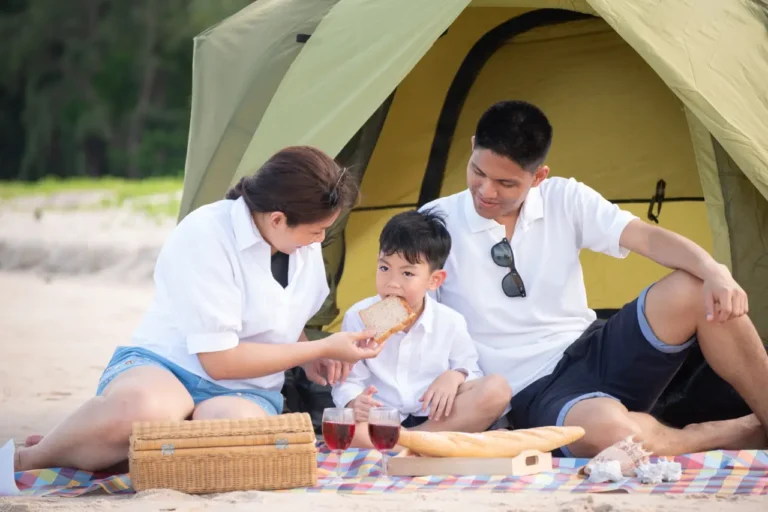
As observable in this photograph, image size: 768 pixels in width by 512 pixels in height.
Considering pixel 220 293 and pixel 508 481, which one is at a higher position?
pixel 220 293

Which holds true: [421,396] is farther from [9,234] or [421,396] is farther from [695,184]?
[9,234]

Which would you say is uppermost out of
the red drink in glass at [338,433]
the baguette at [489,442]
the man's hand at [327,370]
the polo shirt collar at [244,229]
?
the polo shirt collar at [244,229]

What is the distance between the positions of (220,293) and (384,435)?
56cm

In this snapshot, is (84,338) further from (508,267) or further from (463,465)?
(463,465)

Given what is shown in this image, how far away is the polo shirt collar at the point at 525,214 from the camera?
11.7ft

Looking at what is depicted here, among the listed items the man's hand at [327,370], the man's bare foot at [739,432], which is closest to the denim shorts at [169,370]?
the man's hand at [327,370]

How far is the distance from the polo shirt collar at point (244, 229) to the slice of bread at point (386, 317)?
38 centimetres

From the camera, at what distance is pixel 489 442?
3.03 meters

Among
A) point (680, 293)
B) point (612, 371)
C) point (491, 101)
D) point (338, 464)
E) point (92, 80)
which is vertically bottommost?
point (338, 464)

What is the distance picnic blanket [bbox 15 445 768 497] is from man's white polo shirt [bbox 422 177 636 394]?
46 cm

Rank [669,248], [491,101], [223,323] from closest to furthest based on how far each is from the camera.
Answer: [223,323] → [669,248] → [491,101]

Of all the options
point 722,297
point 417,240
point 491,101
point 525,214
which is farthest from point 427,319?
point 491,101

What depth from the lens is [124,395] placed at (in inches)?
116

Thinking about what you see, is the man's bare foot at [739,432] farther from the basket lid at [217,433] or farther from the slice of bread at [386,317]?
the basket lid at [217,433]
